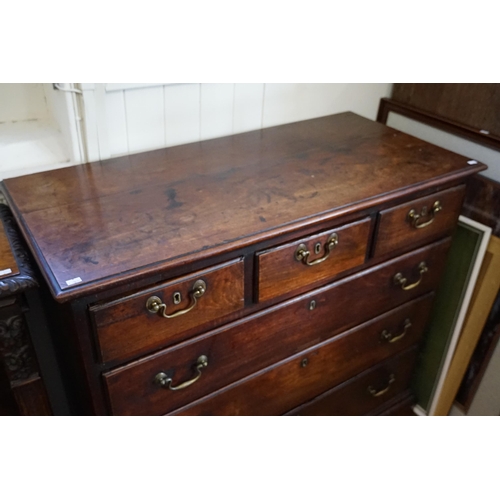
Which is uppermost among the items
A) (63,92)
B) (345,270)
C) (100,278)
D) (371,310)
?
(63,92)

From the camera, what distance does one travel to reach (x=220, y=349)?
43.8 inches

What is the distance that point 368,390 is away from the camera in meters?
1.60

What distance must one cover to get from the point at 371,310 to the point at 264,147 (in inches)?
20.9

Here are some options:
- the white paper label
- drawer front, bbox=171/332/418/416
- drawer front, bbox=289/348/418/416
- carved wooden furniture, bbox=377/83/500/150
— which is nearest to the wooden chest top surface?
the white paper label

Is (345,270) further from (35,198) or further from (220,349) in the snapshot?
(35,198)

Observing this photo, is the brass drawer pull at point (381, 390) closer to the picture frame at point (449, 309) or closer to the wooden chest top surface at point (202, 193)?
the picture frame at point (449, 309)

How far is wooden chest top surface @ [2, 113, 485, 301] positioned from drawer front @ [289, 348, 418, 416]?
0.62 m

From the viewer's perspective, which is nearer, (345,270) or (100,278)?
(100,278)

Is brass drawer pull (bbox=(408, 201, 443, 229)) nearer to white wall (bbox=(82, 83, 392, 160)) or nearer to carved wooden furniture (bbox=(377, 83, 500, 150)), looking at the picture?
carved wooden furniture (bbox=(377, 83, 500, 150))

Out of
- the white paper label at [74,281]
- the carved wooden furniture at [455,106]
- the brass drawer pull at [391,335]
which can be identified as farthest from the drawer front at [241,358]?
the carved wooden furniture at [455,106]

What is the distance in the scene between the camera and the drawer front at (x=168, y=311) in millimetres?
915

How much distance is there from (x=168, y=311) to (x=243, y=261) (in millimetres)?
179
